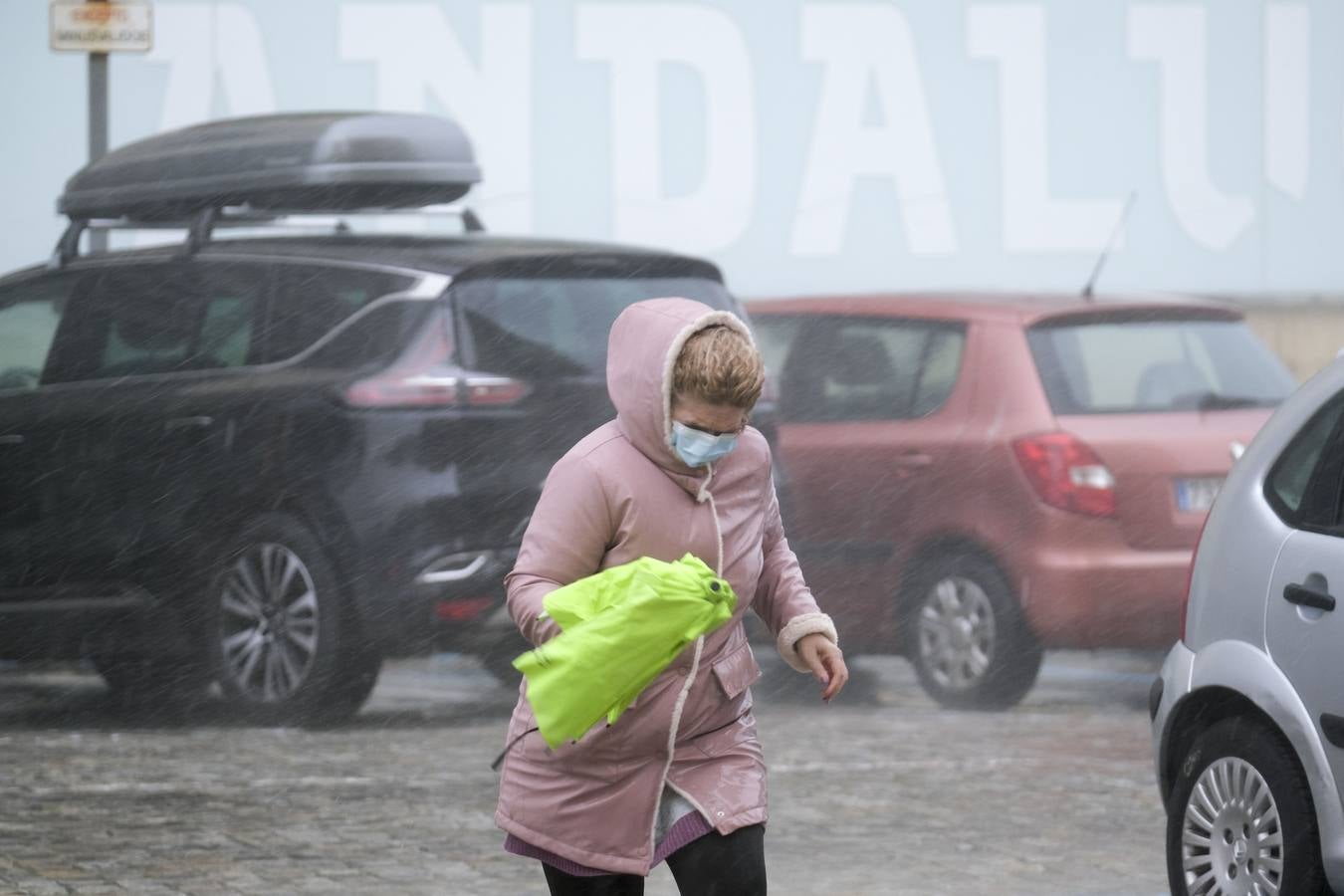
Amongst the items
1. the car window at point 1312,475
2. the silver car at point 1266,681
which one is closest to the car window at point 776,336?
the silver car at point 1266,681

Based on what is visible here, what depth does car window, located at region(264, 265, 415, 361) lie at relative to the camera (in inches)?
396

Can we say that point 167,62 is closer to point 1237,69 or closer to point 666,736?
point 1237,69

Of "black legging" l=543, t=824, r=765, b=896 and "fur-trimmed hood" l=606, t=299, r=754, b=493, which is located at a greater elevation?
"fur-trimmed hood" l=606, t=299, r=754, b=493

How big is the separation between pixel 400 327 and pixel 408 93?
2883mm

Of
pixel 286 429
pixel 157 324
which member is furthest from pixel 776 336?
pixel 157 324

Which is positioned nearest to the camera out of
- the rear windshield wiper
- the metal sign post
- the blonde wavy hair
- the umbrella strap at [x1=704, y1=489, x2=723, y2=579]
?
the blonde wavy hair

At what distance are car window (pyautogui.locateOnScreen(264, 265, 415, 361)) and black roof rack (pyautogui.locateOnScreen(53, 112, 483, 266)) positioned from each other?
0.65 m

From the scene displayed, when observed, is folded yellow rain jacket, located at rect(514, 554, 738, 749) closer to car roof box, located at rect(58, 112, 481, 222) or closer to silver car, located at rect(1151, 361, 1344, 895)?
silver car, located at rect(1151, 361, 1344, 895)

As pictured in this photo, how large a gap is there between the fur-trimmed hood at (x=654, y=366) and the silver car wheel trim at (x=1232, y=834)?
1.94 m

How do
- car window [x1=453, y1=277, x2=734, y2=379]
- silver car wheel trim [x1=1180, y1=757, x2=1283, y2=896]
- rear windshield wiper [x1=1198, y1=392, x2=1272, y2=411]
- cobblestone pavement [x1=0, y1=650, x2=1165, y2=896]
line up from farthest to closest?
rear windshield wiper [x1=1198, y1=392, x2=1272, y2=411] < car window [x1=453, y1=277, x2=734, y2=379] < cobblestone pavement [x1=0, y1=650, x2=1165, y2=896] < silver car wheel trim [x1=1180, y1=757, x2=1283, y2=896]

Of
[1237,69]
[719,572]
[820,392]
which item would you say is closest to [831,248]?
[820,392]

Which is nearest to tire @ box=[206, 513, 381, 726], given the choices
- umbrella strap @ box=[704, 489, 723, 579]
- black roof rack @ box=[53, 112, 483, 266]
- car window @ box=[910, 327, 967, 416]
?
black roof rack @ box=[53, 112, 483, 266]

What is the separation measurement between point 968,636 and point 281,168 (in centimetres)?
340

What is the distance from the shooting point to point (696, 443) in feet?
14.1
